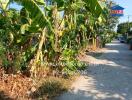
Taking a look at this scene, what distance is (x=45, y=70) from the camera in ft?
41.8

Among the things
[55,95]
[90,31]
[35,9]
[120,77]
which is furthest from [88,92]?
[90,31]

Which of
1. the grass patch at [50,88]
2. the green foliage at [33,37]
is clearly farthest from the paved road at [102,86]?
the green foliage at [33,37]

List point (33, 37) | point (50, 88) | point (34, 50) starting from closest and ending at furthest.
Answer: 1. point (50, 88)
2. point (34, 50)
3. point (33, 37)

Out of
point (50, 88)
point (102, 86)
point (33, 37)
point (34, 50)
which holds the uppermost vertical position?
point (33, 37)

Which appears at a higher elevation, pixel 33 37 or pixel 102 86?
pixel 33 37

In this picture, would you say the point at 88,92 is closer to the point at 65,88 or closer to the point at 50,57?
the point at 65,88

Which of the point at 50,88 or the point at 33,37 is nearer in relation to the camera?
the point at 50,88

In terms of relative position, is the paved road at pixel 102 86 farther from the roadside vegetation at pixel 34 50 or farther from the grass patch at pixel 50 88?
the roadside vegetation at pixel 34 50

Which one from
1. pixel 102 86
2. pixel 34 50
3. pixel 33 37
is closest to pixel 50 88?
pixel 34 50

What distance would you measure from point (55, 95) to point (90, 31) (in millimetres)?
15239

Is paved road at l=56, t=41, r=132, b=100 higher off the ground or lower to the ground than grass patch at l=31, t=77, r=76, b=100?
lower

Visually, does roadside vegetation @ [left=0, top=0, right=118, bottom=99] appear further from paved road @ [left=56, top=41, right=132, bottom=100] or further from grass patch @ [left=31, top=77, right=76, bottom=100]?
paved road @ [left=56, top=41, right=132, bottom=100]

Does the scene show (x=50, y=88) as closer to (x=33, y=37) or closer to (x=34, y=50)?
(x=34, y=50)

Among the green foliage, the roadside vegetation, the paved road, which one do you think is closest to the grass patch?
the roadside vegetation
